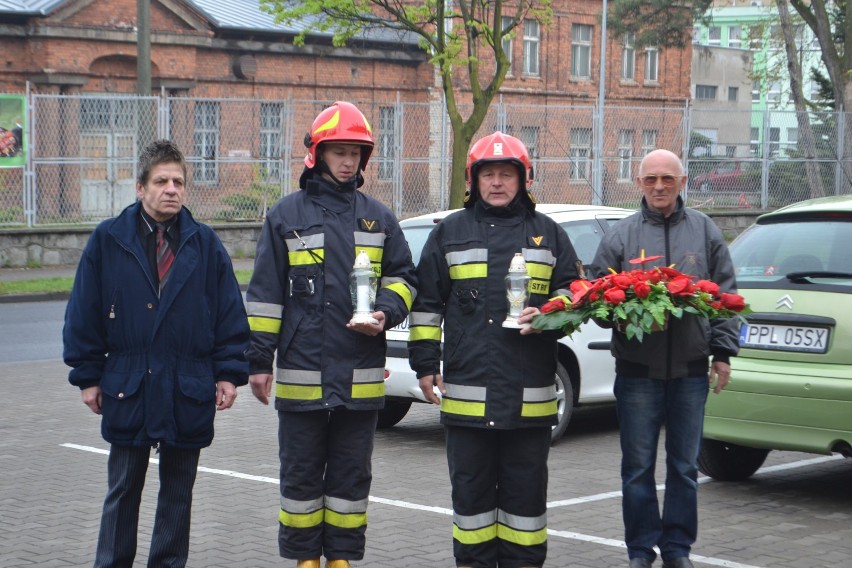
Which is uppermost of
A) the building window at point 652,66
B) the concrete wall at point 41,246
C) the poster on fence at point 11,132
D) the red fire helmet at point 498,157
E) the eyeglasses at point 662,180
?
the building window at point 652,66

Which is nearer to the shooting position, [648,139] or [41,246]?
[41,246]

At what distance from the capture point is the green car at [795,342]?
7133 millimetres

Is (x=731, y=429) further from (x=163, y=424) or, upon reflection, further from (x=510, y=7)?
(x=510, y=7)

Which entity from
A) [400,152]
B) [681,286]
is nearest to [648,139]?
[400,152]

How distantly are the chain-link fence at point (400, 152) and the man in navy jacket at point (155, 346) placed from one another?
19.4 meters

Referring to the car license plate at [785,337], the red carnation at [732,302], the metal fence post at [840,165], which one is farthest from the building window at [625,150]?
the red carnation at [732,302]

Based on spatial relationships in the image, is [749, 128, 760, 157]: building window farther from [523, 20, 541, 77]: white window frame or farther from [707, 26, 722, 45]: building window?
[707, 26, 722, 45]: building window

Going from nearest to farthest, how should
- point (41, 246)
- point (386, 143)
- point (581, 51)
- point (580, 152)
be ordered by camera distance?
point (41, 246)
point (386, 143)
point (580, 152)
point (581, 51)

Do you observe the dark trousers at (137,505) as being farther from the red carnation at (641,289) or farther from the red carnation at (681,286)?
the red carnation at (681,286)

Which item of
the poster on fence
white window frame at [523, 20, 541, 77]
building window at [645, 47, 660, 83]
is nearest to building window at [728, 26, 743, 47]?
building window at [645, 47, 660, 83]

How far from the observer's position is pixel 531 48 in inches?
1788

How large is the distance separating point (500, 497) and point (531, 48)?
40.9 metres

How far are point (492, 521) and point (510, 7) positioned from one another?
3838cm

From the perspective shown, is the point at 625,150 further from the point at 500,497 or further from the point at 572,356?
the point at 500,497
